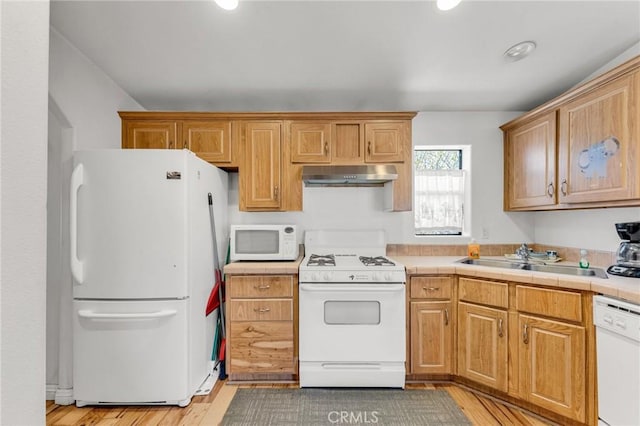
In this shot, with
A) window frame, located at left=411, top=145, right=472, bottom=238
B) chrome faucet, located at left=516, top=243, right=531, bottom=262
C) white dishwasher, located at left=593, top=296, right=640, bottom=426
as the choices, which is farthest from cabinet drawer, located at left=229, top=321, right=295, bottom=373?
chrome faucet, located at left=516, top=243, right=531, bottom=262

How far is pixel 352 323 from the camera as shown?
232cm

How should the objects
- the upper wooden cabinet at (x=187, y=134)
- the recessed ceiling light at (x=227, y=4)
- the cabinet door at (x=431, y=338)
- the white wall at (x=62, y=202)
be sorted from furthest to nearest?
the upper wooden cabinet at (x=187, y=134)
the cabinet door at (x=431, y=338)
the white wall at (x=62, y=202)
the recessed ceiling light at (x=227, y=4)

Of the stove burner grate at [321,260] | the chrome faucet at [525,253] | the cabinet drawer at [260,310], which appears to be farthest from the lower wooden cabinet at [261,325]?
the chrome faucet at [525,253]

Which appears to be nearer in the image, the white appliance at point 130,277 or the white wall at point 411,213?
the white appliance at point 130,277

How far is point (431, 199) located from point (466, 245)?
0.58m

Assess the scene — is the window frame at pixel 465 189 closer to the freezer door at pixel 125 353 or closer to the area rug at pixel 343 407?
the area rug at pixel 343 407

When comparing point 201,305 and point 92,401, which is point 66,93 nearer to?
point 201,305

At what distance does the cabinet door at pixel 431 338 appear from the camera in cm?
237

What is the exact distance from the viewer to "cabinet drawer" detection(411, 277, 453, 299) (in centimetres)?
239

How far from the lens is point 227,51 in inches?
86.7

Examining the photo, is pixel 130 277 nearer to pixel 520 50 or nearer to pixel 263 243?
pixel 263 243

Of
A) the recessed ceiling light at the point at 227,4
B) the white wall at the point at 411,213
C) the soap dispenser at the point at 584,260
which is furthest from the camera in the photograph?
the white wall at the point at 411,213

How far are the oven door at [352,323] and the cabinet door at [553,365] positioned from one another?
2.66 ft

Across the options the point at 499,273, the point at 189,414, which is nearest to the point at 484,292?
the point at 499,273
